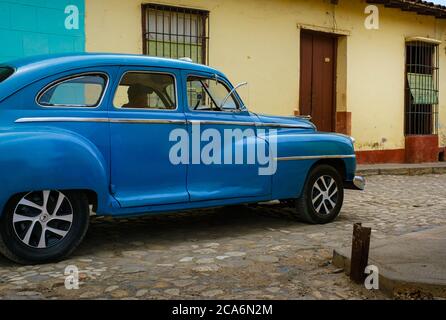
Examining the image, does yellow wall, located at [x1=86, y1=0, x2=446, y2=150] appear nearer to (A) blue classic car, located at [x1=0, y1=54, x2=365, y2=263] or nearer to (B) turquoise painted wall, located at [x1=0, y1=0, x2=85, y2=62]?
(B) turquoise painted wall, located at [x1=0, y1=0, x2=85, y2=62]

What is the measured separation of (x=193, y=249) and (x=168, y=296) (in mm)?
1350

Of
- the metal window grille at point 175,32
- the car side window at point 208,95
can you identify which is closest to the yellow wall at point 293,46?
the metal window grille at point 175,32

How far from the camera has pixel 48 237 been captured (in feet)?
13.9

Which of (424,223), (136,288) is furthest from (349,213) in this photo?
(136,288)

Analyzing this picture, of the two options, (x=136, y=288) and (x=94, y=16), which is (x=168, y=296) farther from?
(x=94, y=16)

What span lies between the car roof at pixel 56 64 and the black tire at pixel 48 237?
0.87 meters

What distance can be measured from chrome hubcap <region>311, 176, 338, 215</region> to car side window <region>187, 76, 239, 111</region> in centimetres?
131

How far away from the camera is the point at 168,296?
3.44 meters

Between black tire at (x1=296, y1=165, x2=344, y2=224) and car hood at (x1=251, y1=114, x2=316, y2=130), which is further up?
car hood at (x1=251, y1=114, x2=316, y2=130)

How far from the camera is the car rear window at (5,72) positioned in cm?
426

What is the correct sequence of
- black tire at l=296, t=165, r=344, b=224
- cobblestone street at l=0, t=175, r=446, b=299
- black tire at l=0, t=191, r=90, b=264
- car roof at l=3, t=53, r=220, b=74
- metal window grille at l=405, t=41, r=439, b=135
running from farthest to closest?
metal window grille at l=405, t=41, r=439, b=135 → black tire at l=296, t=165, r=344, b=224 → car roof at l=3, t=53, r=220, b=74 → black tire at l=0, t=191, r=90, b=264 → cobblestone street at l=0, t=175, r=446, b=299

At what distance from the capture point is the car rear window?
14.0ft
